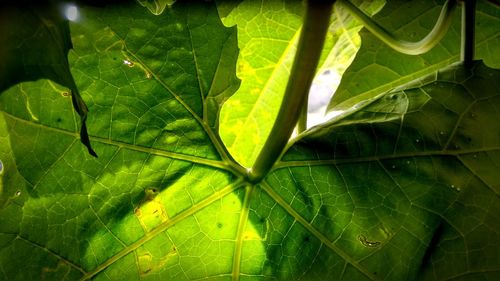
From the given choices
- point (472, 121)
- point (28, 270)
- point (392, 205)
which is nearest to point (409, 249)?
point (392, 205)

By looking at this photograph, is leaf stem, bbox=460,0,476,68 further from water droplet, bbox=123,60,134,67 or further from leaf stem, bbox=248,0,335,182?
water droplet, bbox=123,60,134,67

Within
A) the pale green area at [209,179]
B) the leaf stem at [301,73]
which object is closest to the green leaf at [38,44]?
the pale green area at [209,179]

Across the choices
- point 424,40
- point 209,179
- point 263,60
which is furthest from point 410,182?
point 263,60

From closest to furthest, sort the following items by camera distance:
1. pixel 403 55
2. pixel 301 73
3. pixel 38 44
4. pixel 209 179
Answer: pixel 38 44, pixel 301 73, pixel 209 179, pixel 403 55

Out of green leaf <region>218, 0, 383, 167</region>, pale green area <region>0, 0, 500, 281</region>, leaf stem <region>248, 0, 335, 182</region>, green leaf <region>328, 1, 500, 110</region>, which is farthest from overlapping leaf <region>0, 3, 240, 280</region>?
green leaf <region>328, 1, 500, 110</region>

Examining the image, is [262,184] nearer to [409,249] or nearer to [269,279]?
[269,279]

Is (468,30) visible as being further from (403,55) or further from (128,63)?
(128,63)

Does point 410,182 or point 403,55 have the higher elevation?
point 403,55
